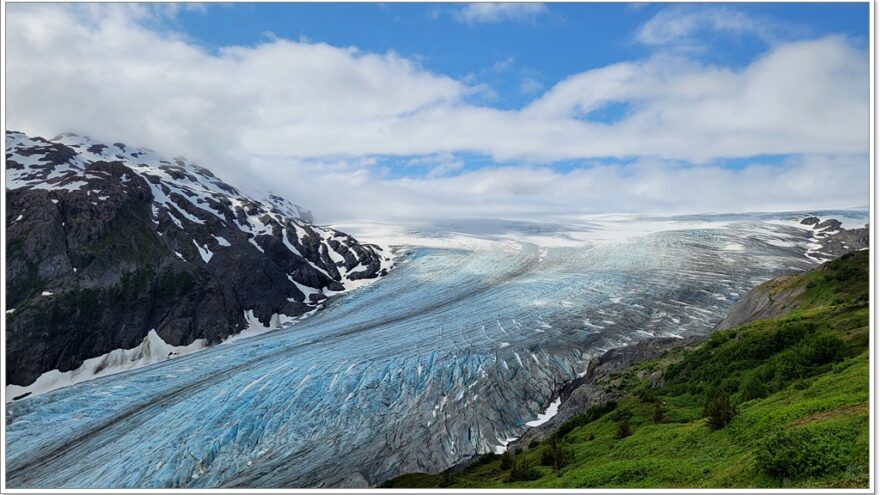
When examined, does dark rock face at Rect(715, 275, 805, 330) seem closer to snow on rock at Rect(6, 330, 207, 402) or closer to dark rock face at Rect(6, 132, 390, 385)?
dark rock face at Rect(6, 132, 390, 385)

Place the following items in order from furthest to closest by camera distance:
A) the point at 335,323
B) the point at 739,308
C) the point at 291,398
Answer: the point at 335,323 < the point at 739,308 < the point at 291,398

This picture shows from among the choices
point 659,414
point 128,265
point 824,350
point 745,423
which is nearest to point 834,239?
point 824,350

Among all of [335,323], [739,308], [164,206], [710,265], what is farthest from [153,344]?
[710,265]

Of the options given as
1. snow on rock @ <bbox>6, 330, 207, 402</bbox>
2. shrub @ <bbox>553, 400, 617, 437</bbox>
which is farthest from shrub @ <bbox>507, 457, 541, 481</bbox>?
snow on rock @ <bbox>6, 330, 207, 402</bbox>

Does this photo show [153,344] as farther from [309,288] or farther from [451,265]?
[451,265]

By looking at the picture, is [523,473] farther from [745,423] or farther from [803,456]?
[803,456]

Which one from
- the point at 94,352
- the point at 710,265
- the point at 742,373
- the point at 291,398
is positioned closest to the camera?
the point at 742,373
